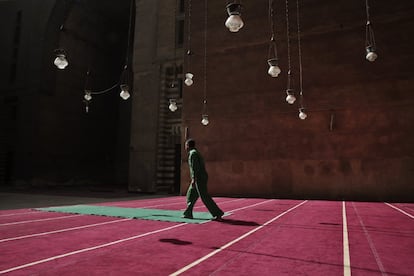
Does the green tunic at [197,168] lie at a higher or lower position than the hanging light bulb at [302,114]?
lower

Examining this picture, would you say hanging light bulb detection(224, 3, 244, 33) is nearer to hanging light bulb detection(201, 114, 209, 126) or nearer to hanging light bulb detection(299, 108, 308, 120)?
hanging light bulb detection(299, 108, 308, 120)

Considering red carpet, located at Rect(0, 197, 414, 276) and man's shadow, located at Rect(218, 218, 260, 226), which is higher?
man's shadow, located at Rect(218, 218, 260, 226)

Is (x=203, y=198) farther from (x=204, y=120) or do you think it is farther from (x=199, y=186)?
(x=204, y=120)

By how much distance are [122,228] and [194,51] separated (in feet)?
38.4

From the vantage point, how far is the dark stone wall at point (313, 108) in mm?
11695

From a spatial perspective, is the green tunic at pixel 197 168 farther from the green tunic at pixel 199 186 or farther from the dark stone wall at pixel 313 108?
the dark stone wall at pixel 313 108

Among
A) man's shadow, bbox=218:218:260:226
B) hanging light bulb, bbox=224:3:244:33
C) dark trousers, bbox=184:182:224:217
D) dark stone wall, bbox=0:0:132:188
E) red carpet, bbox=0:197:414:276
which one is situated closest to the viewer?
red carpet, bbox=0:197:414:276

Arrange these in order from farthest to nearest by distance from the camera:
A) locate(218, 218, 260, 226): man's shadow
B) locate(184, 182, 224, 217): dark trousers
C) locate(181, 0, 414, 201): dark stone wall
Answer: locate(181, 0, 414, 201): dark stone wall, locate(184, 182, 224, 217): dark trousers, locate(218, 218, 260, 226): man's shadow

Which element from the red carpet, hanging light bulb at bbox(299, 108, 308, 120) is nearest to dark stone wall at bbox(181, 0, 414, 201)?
hanging light bulb at bbox(299, 108, 308, 120)

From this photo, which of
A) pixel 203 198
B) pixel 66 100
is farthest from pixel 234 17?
pixel 66 100

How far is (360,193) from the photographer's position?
11.8 m

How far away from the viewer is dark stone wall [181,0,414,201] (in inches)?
460

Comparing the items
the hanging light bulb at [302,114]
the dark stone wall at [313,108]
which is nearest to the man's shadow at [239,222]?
the hanging light bulb at [302,114]

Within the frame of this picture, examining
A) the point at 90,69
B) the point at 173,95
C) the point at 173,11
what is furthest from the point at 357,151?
the point at 90,69
